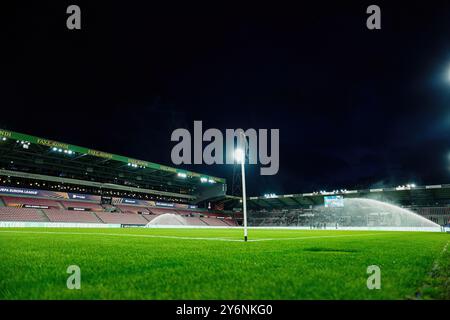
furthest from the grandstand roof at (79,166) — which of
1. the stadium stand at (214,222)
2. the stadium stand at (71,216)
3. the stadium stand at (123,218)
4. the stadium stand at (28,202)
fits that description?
the stadium stand at (214,222)

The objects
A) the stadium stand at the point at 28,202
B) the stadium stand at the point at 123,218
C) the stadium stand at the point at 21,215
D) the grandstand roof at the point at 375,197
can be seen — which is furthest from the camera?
the grandstand roof at the point at 375,197

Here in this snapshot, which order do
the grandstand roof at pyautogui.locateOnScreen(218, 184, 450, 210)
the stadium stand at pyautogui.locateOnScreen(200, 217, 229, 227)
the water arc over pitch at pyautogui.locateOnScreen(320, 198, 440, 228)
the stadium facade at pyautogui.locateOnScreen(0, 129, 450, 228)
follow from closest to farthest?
the stadium facade at pyautogui.locateOnScreen(0, 129, 450, 228), the water arc over pitch at pyautogui.locateOnScreen(320, 198, 440, 228), the grandstand roof at pyautogui.locateOnScreen(218, 184, 450, 210), the stadium stand at pyautogui.locateOnScreen(200, 217, 229, 227)

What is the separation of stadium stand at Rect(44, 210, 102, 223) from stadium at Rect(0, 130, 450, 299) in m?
0.33

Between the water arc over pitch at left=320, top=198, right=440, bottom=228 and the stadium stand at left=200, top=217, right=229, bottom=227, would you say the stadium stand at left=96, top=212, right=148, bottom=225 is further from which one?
the water arc over pitch at left=320, top=198, right=440, bottom=228

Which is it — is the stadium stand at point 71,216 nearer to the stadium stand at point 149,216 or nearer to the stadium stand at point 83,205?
the stadium stand at point 83,205

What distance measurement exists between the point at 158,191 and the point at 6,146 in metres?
35.6

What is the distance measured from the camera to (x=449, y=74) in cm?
1806

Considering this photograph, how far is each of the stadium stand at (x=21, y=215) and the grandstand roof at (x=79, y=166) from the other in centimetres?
797

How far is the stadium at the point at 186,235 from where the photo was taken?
3.71m

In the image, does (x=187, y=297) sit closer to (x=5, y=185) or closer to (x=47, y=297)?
(x=47, y=297)

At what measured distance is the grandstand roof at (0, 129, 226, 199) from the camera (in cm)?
4659

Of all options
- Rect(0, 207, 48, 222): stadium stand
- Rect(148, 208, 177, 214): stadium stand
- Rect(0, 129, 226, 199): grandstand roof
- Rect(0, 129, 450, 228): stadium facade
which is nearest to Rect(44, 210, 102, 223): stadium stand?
Rect(0, 129, 450, 228): stadium facade

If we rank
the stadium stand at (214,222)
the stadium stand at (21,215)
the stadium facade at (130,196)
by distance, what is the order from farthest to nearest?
the stadium stand at (214,222) < the stadium facade at (130,196) < the stadium stand at (21,215)
